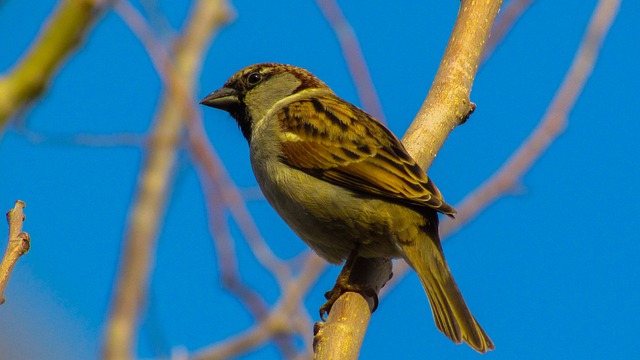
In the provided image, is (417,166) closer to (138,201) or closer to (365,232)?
(365,232)

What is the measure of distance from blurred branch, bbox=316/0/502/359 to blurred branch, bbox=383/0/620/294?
0.34 meters

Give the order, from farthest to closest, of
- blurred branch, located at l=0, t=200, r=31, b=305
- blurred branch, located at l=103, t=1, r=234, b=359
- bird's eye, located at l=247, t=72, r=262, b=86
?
bird's eye, located at l=247, t=72, r=262, b=86 < blurred branch, located at l=103, t=1, r=234, b=359 < blurred branch, located at l=0, t=200, r=31, b=305

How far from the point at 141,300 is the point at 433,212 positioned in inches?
64.1

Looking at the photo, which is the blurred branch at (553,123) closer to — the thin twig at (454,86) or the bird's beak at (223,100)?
the thin twig at (454,86)

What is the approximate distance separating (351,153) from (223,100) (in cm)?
115

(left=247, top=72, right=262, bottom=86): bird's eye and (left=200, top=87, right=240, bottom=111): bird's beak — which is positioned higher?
(left=247, top=72, right=262, bottom=86): bird's eye

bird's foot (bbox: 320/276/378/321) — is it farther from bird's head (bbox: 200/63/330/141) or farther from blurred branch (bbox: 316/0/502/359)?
bird's head (bbox: 200/63/330/141)

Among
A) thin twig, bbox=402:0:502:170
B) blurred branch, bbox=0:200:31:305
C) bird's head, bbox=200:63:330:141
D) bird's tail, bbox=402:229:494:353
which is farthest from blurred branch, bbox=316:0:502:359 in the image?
blurred branch, bbox=0:200:31:305

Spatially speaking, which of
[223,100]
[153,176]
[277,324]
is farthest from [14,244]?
[223,100]

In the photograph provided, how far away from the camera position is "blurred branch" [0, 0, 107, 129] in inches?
116

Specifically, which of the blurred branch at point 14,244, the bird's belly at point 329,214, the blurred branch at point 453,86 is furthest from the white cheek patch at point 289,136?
the blurred branch at point 14,244

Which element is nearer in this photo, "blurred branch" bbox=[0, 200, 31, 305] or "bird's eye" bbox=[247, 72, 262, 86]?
"blurred branch" bbox=[0, 200, 31, 305]

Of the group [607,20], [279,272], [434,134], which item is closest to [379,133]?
[434,134]

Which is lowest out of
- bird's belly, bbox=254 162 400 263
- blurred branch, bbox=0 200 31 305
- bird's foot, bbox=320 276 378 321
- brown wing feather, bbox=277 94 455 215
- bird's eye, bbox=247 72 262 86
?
blurred branch, bbox=0 200 31 305
